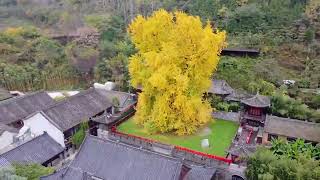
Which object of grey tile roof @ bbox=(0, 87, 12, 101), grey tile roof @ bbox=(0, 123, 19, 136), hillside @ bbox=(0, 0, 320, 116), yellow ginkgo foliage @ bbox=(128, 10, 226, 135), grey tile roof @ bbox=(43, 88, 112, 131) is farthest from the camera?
hillside @ bbox=(0, 0, 320, 116)

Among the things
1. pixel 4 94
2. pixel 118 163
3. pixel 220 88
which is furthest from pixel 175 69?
pixel 4 94

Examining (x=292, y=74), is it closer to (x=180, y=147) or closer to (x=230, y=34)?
(x=230, y=34)

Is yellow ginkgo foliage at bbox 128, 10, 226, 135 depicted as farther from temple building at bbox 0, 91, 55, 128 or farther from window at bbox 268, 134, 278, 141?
temple building at bbox 0, 91, 55, 128

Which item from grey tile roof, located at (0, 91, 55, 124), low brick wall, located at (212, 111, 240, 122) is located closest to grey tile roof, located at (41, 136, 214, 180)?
low brick wall, located at (212, 111, 240, 122)

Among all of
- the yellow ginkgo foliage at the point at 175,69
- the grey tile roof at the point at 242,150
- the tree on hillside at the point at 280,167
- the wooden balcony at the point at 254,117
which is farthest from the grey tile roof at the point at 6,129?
the wooden balcony at the point at 254,117

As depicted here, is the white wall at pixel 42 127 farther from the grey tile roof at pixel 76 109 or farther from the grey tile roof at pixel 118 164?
the grey tile roof at pixel 118 164

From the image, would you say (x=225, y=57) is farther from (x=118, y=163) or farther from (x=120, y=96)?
(x=118, y=163)
